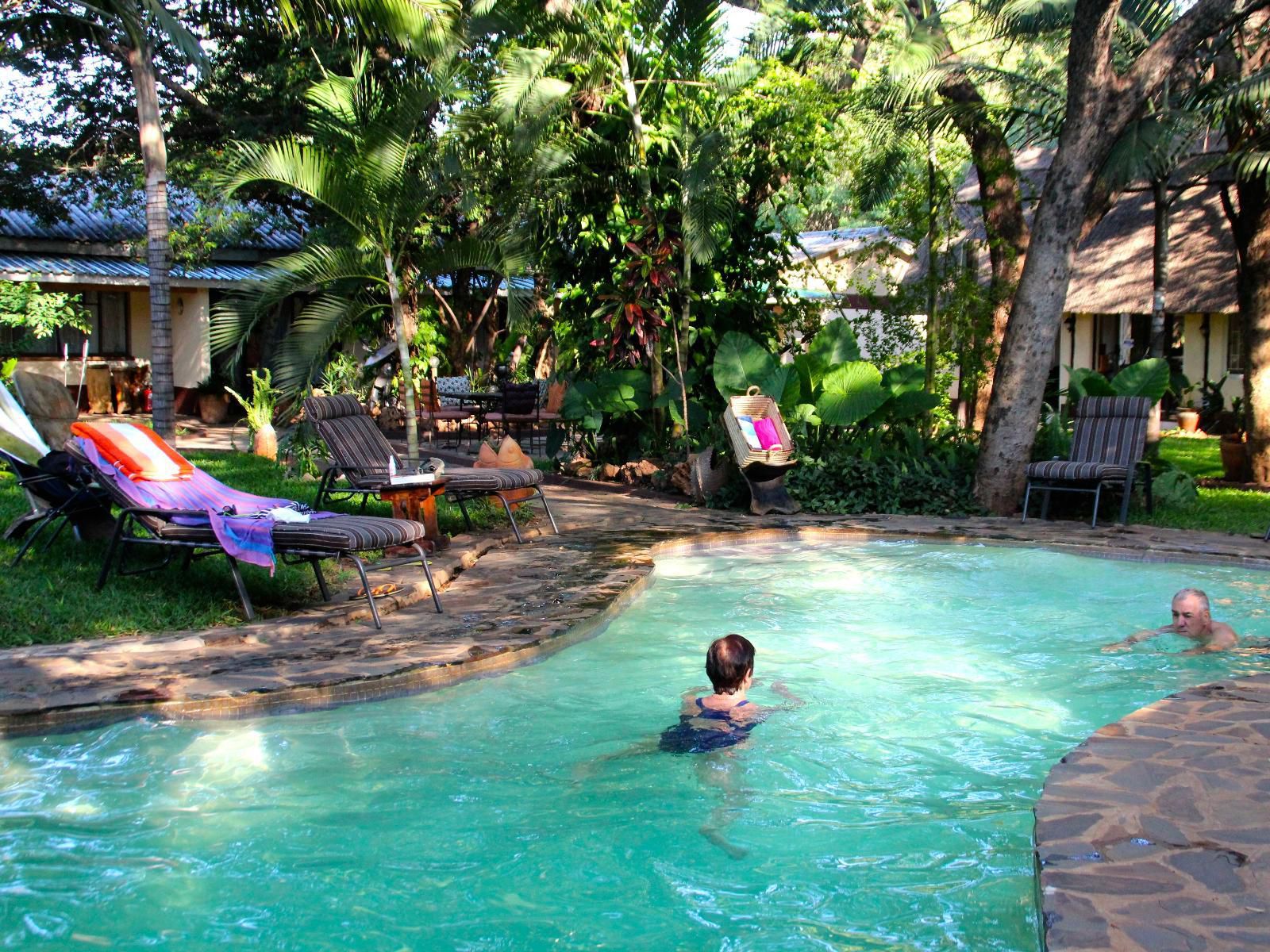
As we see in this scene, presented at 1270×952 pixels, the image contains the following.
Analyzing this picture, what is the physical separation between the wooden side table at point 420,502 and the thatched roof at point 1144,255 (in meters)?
14.2

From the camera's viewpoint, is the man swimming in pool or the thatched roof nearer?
the man swimming in pool

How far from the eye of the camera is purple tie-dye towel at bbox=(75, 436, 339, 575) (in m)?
6.96

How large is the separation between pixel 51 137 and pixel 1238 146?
1930 cm

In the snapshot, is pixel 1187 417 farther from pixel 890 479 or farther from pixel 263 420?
pixel 263 420

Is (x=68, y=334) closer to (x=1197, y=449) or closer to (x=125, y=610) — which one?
(x=125, y=610)

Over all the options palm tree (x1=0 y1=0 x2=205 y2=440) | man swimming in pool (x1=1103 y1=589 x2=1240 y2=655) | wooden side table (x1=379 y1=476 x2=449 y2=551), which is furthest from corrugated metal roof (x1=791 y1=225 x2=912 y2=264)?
man swimming in pool (x1=1103 y1=589 x2=1240 y2=655)

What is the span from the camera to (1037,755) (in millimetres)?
5953

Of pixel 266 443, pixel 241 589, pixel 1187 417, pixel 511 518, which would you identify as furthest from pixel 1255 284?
pixel 266 443

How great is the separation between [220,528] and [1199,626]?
19.3ft

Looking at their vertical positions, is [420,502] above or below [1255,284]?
below

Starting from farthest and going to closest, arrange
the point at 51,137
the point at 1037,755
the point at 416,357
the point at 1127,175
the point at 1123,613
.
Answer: the point at 51,137, the point at 416,357, the point at 1127,175, the point at 1123,613, the point at 1037,755

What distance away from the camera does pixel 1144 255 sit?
73.8 ft

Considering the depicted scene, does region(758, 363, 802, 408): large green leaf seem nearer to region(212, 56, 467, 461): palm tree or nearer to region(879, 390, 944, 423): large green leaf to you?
region(879, 390, 944, 423): large green leaf

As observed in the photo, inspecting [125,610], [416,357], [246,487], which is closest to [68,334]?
[416,357]
